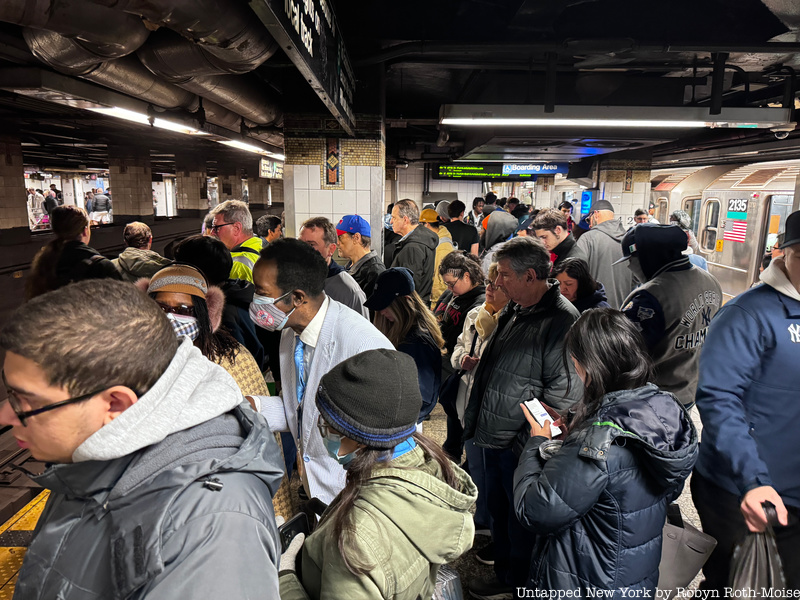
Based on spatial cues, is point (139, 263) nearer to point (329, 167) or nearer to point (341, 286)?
point (341, 286)

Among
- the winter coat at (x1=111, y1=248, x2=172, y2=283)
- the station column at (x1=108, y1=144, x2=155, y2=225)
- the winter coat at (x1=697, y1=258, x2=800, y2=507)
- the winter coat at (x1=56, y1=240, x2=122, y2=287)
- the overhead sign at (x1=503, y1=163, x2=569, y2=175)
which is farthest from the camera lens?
the station column at (x1=108, y1=144, x2=155, y2=225)

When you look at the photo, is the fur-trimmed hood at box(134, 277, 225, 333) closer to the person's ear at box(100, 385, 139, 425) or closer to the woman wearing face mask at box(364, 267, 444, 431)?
the woman wearing face mask at box(364, 267, 444, 431)

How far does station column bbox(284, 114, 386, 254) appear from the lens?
6117 mm

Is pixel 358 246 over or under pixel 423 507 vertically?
over

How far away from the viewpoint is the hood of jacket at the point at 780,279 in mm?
2021

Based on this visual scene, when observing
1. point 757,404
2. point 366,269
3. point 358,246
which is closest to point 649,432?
point 757,404

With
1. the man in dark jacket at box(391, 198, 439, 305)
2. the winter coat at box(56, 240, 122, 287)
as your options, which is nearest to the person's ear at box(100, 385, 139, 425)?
the winter coat at box(56, 240, 122, 287)

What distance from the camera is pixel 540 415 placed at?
2064 mm

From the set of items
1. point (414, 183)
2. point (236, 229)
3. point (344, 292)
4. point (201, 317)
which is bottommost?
point (344, 292)

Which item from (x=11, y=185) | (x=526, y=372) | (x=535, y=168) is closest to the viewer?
(x=526, y=372)

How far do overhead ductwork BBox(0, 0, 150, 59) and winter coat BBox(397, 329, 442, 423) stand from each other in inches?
81.8

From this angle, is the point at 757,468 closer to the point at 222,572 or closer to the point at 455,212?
the point at 222,572

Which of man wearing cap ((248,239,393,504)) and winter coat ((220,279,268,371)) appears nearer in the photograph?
man wearing cap ((248,239,393,504))

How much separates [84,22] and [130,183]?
18.3 metres
